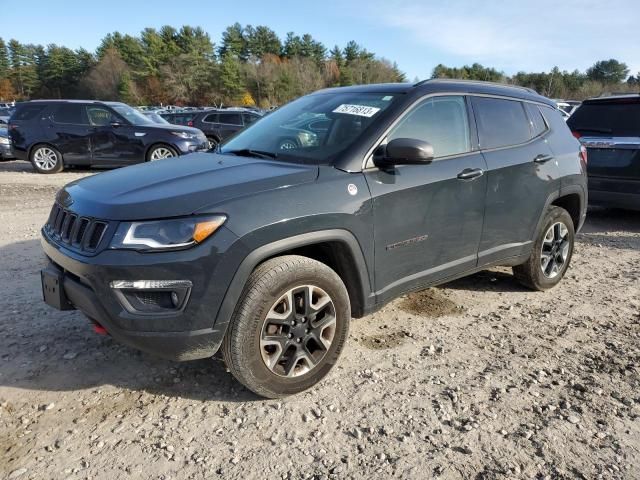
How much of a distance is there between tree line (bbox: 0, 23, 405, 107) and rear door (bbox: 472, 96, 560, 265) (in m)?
66.9

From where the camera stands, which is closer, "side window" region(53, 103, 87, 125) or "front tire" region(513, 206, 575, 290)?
"front tire" region(513, 206, 575, 290)

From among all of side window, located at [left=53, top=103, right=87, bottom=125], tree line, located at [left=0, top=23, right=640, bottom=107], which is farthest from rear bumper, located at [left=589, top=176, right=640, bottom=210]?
tree line, located at [left=0, top=23, right=640, bottom=107]

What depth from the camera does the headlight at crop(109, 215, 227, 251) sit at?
2.35 meters

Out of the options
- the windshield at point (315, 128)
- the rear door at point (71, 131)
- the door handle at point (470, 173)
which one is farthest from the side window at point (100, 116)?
the door handle at point (470, 173)

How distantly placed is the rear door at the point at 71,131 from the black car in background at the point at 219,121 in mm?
5386

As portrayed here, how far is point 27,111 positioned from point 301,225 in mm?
11404

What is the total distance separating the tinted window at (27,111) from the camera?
1132 centimetres

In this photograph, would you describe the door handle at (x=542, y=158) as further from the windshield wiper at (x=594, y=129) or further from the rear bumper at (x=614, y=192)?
the windshield wiper at (x=594, y=129)

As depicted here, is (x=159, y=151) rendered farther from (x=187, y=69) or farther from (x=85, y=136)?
(x=187, y=69)

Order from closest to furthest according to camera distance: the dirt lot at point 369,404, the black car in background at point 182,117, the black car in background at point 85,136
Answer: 1. the dirt lot at point 369,404
2. the black car in background at point 85,136
3. the black car in background at point 182,117

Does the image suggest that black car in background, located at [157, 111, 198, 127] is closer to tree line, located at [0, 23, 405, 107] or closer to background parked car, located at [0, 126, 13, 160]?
background parked car, located at [0, 126, 13, 160]

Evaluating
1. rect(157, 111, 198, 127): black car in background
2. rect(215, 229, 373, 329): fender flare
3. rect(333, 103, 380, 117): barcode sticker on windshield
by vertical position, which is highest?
rect(157, 111, 198, 127): black car in background

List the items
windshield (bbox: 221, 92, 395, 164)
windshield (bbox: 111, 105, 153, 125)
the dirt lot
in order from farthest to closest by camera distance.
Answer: windshield (bbox: 111, 105, 153, 125) < windshield (bbox: 221, 92, 395, 164) < the dirt lot

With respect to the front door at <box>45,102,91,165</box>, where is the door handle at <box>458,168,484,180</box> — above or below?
below
